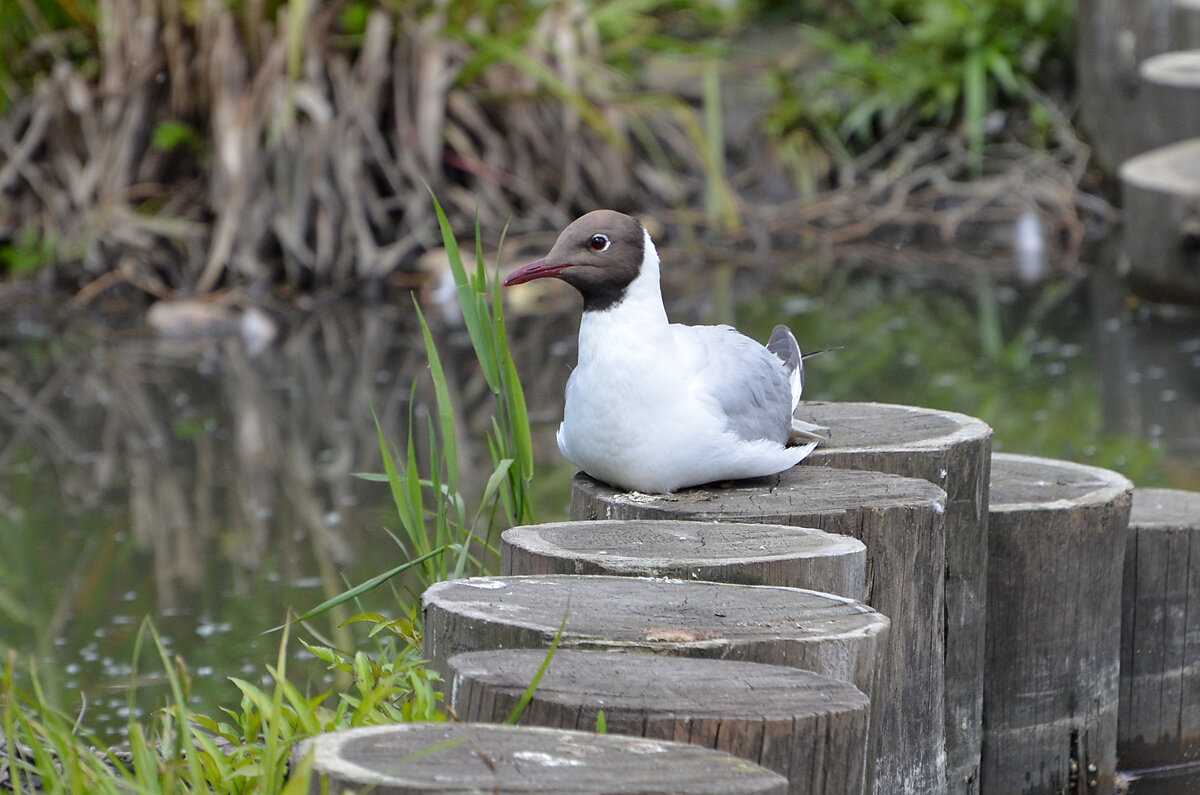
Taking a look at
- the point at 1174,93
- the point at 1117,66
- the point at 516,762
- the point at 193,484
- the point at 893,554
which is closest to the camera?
the point at 516,762

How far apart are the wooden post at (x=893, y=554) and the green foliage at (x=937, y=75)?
7.54 metres

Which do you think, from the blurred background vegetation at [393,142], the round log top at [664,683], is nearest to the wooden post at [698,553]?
the round log top at [664,683]

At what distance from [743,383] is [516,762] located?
3.70 feet

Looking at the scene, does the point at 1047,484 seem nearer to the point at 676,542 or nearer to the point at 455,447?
the point at 676,542

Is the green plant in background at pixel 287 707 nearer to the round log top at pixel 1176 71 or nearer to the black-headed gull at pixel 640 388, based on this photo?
the black-headed gull at pixel 640 388

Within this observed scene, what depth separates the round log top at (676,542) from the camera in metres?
2.23

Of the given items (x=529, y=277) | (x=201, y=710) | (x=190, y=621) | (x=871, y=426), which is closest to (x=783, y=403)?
(x=871, y=426)

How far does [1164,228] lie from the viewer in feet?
21.5

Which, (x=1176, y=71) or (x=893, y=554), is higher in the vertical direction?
(x=1176, y=71)

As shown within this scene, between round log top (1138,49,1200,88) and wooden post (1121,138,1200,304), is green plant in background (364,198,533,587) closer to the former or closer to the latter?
wooden post (1121,138,1200,304)

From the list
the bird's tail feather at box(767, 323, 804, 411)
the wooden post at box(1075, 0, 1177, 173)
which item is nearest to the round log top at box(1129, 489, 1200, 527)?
the bird's tail feather at box(767, 323, 804, 411)

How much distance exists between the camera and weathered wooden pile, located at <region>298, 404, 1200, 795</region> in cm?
173

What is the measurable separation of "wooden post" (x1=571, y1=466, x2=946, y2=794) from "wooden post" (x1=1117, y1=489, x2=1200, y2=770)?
0.64m

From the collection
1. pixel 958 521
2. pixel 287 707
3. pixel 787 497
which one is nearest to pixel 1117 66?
pixel 958 521
